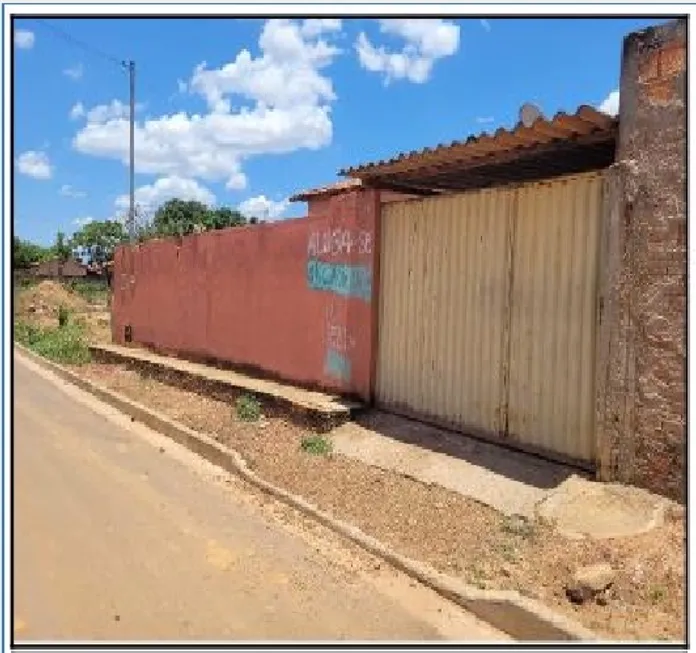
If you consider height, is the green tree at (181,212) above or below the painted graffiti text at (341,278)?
above

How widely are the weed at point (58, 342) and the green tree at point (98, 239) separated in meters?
31.6

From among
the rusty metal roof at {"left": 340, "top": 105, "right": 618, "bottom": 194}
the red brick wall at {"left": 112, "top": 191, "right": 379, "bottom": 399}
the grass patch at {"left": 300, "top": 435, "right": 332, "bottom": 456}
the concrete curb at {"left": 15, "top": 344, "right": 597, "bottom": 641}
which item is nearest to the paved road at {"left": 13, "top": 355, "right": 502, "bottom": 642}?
the concrete curb at {"left": 15, "top": 344, "right": 597, "bottom": 641}

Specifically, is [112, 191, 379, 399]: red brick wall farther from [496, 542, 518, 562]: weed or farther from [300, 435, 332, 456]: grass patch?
[496, 542, 518, 562]: weed

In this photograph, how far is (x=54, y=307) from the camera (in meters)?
36.0

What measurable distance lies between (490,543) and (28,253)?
63.0 meters

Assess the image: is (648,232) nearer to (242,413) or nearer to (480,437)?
(480,437)

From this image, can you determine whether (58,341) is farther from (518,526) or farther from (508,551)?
(508,551)

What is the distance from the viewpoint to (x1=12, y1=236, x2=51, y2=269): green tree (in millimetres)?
57594

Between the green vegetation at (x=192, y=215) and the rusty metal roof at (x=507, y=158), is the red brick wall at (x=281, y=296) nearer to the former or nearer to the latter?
the rusty metal roof at (x=507, y=158)

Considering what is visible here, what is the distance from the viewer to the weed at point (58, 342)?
61.2 feet

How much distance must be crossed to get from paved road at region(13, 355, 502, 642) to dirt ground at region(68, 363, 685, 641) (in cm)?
40

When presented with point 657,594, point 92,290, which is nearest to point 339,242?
point 657,594

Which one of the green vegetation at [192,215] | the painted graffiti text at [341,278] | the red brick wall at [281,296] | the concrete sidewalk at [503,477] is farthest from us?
the green vegetation at [192,215]

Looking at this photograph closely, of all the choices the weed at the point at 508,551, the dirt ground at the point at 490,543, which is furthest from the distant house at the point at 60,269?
the weed at the point at 508,551
